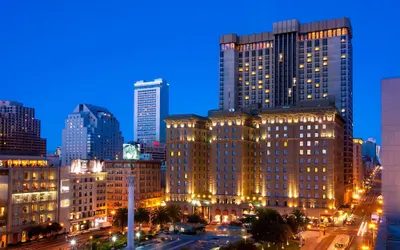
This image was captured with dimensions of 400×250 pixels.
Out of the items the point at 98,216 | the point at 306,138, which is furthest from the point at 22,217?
the point at 306,138

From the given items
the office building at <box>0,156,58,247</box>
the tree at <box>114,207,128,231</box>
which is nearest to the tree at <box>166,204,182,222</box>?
the tree at <box>114,207,128,231</box>

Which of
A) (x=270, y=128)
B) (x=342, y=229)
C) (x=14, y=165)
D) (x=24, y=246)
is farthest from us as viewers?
(x=270, y=128)

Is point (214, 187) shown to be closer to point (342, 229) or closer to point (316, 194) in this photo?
point (316, 194)

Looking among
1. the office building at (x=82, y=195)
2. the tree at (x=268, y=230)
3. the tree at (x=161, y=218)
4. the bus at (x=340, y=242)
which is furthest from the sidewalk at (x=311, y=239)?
the office building at (x=82, y=195)

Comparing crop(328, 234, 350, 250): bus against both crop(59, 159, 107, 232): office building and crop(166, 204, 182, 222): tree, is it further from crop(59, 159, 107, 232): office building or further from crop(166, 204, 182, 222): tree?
crop(59, 159, 107, 232): office building

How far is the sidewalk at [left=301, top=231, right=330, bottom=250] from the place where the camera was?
108 metres

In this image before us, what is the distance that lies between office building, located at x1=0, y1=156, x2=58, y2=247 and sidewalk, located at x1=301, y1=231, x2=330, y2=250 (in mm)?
68161

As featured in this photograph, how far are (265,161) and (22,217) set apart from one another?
80.4 m

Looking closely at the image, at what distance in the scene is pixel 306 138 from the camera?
5925 inches

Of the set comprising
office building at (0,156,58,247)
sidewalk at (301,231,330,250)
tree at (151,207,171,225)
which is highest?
office building at (0,156,58,247)

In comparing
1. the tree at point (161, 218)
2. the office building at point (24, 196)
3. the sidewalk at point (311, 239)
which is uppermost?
the office building at point (24, 196)

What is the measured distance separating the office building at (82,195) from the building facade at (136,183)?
62.9 feet

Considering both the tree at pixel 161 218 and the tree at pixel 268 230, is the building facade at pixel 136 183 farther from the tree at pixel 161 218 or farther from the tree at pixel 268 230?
the tree at pixel 268 230

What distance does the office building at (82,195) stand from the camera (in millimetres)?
130125
